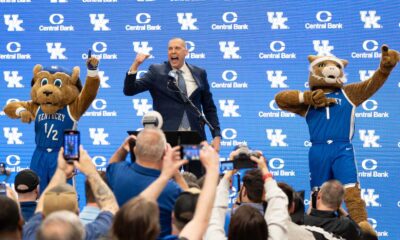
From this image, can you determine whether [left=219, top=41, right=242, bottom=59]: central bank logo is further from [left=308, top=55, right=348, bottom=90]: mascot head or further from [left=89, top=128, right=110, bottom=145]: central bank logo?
[left=308, top=55, right=348, bottom=90]: mascot head

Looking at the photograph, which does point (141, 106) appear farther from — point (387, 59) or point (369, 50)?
point (387, 59)

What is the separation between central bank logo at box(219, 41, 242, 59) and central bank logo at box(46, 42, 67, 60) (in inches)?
80.6

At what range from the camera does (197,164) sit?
8219 millimetres

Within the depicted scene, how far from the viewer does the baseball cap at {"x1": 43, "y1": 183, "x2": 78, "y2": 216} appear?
4277 mm

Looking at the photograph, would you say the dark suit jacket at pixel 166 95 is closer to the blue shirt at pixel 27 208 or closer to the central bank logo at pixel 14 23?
the blue shirt at pixel 27 208

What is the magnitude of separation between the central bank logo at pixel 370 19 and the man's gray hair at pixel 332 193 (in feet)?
16.0

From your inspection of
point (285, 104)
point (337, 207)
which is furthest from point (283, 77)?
point (337, 207)

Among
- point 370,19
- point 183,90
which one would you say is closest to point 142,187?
point 183,90

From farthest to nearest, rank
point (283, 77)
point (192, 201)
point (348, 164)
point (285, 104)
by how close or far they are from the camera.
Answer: point (283, 77) → point (285, 104) → point (348, 164) → point (192, 201)

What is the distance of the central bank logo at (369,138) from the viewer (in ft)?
34.6

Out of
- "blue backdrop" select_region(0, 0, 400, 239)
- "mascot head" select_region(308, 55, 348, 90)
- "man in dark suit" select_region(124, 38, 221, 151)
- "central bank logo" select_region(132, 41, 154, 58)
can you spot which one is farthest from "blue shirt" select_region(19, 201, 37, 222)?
"central bank logo" select_region(132, 41, 154, 58)

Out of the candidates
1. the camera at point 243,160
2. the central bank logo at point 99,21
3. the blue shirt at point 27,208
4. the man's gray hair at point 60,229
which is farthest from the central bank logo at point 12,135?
the man's gray hair at point 60,229

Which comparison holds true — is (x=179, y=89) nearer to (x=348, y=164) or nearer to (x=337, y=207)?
(x=348, y=164)

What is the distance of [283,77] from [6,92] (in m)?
3.60
